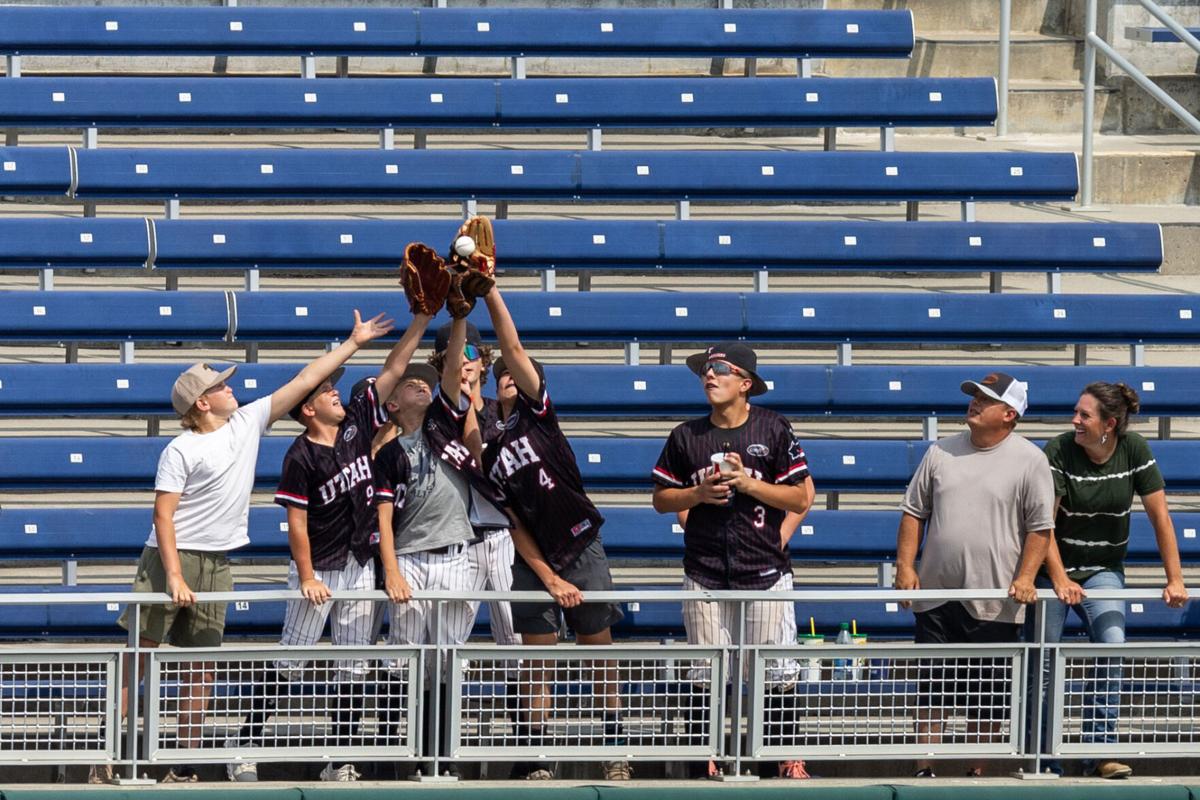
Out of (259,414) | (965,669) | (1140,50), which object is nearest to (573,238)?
(259,414)

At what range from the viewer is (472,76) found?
9.94 m

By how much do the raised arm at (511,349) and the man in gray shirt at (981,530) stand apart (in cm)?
116

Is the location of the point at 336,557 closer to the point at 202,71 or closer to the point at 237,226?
the point at 237,226

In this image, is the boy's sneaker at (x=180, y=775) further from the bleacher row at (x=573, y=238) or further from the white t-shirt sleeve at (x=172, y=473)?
the bleacher row at (x=573, y=238)

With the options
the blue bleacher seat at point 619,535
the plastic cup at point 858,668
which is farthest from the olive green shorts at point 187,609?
the plastic cup at point 858,668

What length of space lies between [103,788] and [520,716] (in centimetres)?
107

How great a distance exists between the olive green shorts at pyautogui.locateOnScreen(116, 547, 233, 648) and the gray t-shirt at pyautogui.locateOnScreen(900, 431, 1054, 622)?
194 centimetres

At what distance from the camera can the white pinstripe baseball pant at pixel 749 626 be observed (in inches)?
195

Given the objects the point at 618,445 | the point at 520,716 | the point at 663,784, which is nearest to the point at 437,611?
the point at 520,716

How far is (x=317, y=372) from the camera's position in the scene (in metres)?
5.07

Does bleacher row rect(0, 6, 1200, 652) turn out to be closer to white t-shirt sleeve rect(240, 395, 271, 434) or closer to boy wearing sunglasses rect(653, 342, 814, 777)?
boy wearing sunglasses rect(653, 342, 814, 777)

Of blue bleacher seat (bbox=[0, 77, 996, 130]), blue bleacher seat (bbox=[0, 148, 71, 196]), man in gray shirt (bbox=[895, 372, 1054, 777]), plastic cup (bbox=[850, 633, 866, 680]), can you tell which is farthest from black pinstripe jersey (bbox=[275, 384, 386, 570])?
blue bleacher seat (bbox=[0, 77, 996, 130])

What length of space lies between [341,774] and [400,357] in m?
1.12

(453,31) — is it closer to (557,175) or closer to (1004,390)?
(557,175)
